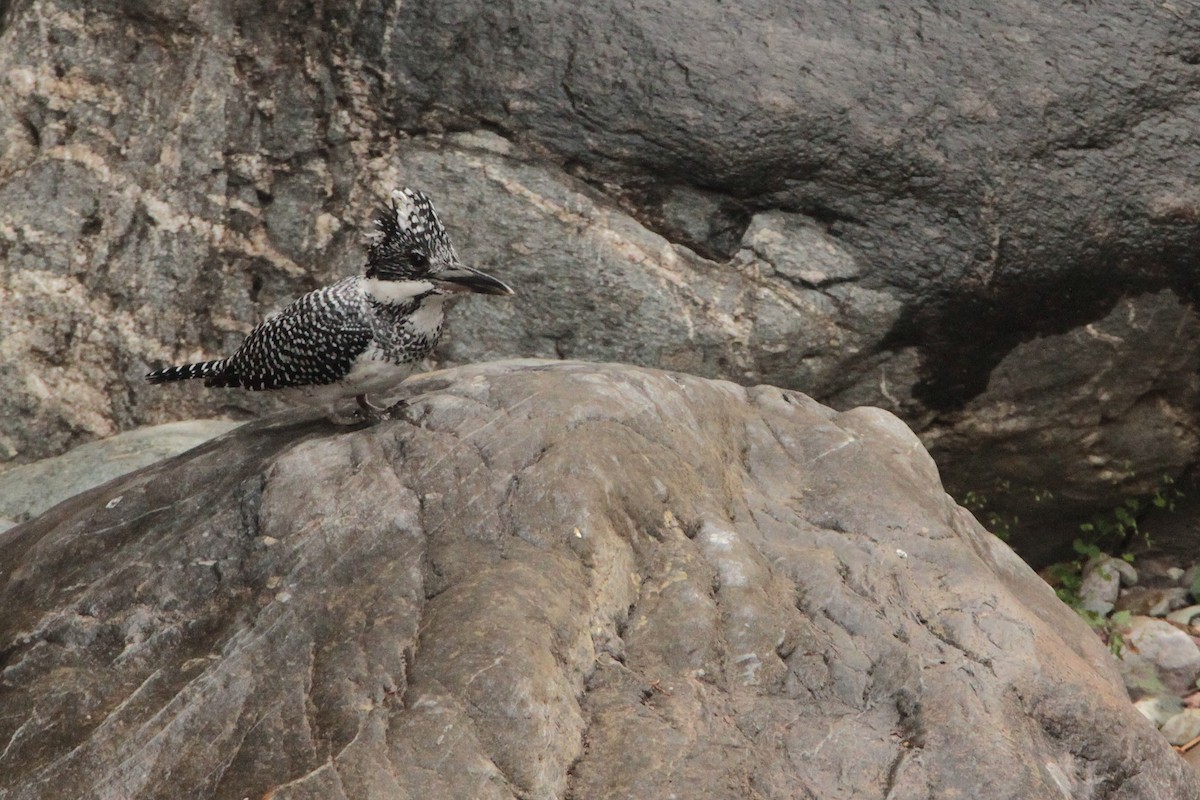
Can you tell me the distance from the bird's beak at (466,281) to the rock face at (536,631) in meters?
0.36

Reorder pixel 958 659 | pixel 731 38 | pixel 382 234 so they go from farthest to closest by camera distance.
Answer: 1. pixel 731 38
2. pixel 382 234
3. pixel 958 659

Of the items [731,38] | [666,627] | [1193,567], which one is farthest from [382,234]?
[1193,567]

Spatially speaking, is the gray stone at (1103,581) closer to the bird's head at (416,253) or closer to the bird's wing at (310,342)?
the bird's head at (416,253)

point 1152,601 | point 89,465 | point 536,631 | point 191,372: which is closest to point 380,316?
point 191,372

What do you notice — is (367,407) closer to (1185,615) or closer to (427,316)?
(427,316)

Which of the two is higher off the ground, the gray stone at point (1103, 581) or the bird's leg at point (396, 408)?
the bird's leg at point (396, 408)

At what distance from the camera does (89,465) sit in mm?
5867

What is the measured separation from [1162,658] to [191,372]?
475cm

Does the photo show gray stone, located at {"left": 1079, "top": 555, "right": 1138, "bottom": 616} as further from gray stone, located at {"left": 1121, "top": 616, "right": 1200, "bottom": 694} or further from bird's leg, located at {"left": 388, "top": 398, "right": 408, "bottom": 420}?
bird's leg, located at {"left": 388, "top": 398, "right": 408, "bottom": 420}

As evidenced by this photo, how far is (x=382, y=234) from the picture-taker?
4477 millimetres

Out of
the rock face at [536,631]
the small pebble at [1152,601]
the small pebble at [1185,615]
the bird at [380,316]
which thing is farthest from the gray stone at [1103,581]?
the bird at [380,316]

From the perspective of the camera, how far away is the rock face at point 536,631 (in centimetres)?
329

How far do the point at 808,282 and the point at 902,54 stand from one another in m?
1.17

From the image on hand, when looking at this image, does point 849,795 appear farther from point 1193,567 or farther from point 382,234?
point 1193,567
